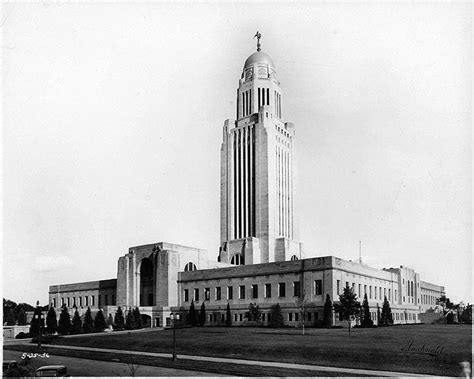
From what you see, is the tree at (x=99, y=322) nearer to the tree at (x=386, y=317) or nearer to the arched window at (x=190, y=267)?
the arched window at (x=190, y=267)

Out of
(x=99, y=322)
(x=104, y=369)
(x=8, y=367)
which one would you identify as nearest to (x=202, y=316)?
(x=99, y=322)

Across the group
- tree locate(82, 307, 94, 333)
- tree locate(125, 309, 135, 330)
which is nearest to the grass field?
tree locate(82, 307, 94, 333)

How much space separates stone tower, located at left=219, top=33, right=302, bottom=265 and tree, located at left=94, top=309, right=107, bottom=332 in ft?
77.6

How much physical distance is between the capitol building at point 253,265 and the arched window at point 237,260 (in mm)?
146

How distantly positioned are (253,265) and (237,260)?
1690cm

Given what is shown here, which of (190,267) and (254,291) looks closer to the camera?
(254,291)

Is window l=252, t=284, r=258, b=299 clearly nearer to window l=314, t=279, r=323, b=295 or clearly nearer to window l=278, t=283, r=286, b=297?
window l=278, t=283, r=286, b=297

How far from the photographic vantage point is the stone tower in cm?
7838

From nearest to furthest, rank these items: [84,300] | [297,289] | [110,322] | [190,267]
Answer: [297,289] → [110,322] → [190,267] → [84,300]

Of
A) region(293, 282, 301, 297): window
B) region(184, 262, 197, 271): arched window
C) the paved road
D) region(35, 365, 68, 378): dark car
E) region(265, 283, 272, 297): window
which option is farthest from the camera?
region(184, 262, 197, 271): arched window

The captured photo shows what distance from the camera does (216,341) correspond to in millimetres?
36594

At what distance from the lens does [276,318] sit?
5456 centimetres

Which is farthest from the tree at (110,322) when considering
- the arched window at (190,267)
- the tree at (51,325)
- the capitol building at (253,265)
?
the arched window at (190,267)
